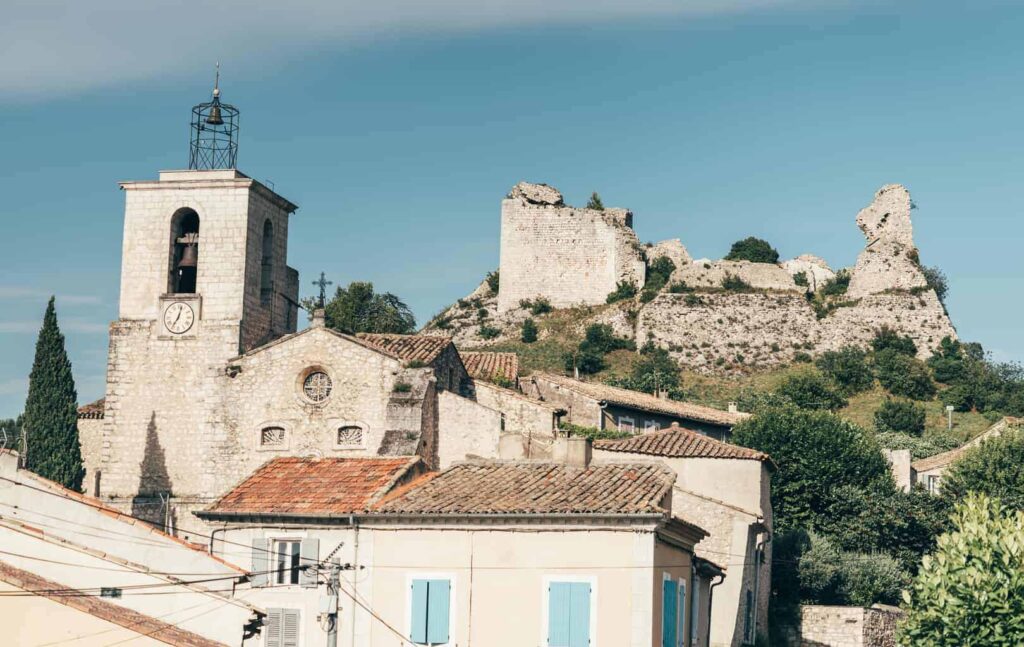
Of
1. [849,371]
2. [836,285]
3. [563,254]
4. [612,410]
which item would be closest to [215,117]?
[612,410]

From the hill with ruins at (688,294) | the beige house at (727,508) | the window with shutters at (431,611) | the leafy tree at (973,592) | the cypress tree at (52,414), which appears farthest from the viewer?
the hill with ruins at (688,294)

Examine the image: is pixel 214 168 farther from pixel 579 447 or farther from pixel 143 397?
pixel 579 447

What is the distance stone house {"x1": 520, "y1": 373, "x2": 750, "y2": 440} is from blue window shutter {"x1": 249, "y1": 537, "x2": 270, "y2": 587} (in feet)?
78.0

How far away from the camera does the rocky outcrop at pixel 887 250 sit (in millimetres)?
102188

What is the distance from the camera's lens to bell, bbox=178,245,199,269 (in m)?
50.7

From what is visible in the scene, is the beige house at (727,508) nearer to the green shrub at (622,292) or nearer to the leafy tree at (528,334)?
Result: the leafy tree at (528,334)

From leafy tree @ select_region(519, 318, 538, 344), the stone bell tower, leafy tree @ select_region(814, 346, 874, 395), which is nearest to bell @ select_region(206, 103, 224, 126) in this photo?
the stone bell tower

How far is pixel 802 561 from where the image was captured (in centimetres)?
4806

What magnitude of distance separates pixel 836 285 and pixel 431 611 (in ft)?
265

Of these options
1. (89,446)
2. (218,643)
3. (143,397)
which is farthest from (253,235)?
(218,643)

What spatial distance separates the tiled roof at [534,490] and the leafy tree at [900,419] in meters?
50.5

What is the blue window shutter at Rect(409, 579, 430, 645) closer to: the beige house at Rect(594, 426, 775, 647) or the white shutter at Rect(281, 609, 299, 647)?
the white shutter at Rect(281, 609, 299, 647)

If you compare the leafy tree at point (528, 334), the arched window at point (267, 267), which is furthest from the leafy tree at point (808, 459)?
the leafy tree at point (528, 334)

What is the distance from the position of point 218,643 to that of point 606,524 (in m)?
8.32
